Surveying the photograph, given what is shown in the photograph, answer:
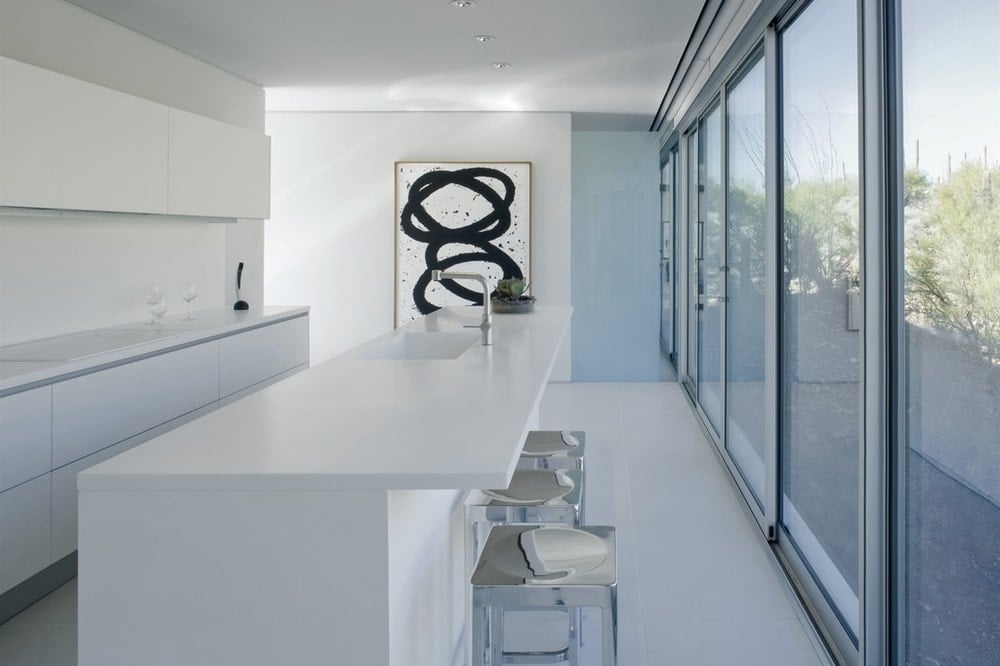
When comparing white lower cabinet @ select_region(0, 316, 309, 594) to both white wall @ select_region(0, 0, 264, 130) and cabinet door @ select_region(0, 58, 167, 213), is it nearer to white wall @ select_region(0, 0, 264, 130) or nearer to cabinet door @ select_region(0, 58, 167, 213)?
cabinet door @ select_region(0, 58, 167, 213)

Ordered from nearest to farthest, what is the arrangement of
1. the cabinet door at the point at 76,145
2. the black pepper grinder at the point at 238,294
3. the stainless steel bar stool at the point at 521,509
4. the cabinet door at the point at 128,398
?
the stainless steel bar stool at the point at 521,509
the cabinet door at the point at 128,398
the cabinet door at the point at 76,145
the black pepper grinder at the point at 238,294

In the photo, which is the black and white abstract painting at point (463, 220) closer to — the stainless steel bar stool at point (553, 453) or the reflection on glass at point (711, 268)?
the reflection on glass at point (711, 268)

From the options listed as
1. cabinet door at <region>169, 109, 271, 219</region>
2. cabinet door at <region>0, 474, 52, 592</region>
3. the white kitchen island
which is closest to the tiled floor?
cabinet door at <region>0, 474, 52, 592</region>

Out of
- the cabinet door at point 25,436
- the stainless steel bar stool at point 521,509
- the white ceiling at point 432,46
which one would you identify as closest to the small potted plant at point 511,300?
the white ceiling at point 432,46

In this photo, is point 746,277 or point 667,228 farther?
point 667,228

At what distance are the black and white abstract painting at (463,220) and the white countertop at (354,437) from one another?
4927 millimetres

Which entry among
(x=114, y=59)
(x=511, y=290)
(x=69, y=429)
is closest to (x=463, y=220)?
(x=511, y=290)

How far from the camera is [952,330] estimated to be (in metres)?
1.82

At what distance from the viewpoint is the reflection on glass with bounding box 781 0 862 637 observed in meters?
2.65

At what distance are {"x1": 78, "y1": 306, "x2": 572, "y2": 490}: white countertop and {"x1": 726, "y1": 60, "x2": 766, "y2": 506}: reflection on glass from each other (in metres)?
1.72

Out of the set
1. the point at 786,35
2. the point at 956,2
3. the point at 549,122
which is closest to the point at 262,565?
the point at 956,2

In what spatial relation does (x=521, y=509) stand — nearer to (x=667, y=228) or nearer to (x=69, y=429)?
(x=69, y=429)

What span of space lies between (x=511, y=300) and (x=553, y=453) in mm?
1911

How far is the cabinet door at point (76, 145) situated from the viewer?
3.49 metres
